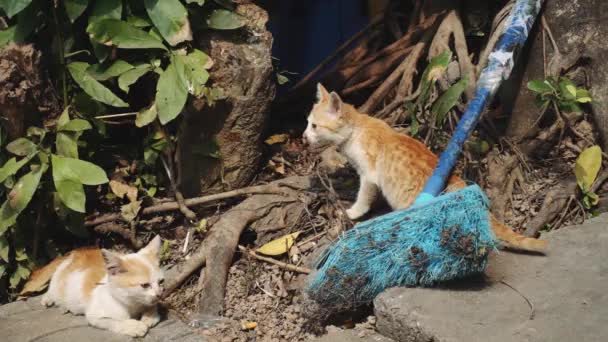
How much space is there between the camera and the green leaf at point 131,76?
13.9ft

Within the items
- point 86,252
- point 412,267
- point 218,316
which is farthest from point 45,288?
point 412,267

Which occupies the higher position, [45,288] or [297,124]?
[297,124]

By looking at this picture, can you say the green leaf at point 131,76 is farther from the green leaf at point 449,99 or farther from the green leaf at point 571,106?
the green leaf at point 571,106

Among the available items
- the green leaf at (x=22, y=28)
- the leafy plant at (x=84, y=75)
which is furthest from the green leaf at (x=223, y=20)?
the green leaf at (x=22, y=28)

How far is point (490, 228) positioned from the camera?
3.45 metres

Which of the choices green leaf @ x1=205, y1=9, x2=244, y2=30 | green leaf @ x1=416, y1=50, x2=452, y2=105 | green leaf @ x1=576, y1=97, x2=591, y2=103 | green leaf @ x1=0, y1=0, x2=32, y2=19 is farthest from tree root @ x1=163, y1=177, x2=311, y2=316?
green leaf @ x1=576, y1=97, x2=591, y2=103

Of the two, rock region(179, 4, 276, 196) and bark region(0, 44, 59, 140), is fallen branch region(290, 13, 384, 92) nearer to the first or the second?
rock region(179, 4, 276, 196)

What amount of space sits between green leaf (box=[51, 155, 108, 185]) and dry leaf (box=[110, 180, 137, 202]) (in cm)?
57

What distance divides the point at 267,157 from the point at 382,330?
2103 mm

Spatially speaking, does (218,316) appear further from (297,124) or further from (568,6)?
(568,6)

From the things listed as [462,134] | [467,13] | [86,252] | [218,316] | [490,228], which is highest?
[467,13]

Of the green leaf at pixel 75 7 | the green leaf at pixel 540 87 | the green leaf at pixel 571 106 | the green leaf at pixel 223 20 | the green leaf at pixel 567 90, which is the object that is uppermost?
the green leaf at pixel 75 7

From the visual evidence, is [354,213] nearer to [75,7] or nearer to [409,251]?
[409,251]

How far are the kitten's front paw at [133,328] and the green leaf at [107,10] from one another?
1874mm
